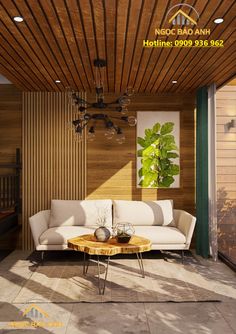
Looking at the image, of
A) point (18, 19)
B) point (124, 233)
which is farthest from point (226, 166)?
point (18, 19)

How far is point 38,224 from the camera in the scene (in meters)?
4.92

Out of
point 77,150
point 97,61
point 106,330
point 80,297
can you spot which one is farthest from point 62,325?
point 77,150

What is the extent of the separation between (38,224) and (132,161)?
1.85 metres

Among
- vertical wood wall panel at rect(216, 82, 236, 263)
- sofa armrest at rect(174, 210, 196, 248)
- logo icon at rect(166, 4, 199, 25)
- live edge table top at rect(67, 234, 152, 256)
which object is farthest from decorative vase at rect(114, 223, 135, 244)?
logo icon at rect(166, 4, 199, 25)

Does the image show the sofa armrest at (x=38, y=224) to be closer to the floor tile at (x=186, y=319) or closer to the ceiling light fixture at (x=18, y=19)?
the floor tile at (x=186, y=319)

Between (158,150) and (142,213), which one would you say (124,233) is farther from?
(158,150)

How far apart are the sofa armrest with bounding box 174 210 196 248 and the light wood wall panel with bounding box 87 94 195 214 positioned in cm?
41

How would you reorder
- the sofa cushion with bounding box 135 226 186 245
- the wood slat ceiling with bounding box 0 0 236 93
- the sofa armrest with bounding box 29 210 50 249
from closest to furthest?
the wood slat ceiling with bounding box 0 0 236 93 → the sofa armrest with bounding box 29 210 50 249 → the sofa cushion with bounding box 135 226 186 245

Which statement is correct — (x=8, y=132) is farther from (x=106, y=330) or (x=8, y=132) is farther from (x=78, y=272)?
(x=106, y=330)

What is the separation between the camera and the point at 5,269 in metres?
4.57

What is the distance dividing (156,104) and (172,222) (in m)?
1.95

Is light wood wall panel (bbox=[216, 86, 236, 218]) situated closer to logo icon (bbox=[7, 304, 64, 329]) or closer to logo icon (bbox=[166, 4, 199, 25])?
logo icon (bbox=[166, 4, 199, 25])

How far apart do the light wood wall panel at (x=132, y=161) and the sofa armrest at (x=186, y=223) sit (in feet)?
1.34

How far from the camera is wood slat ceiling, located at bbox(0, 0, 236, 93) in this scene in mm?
2844
